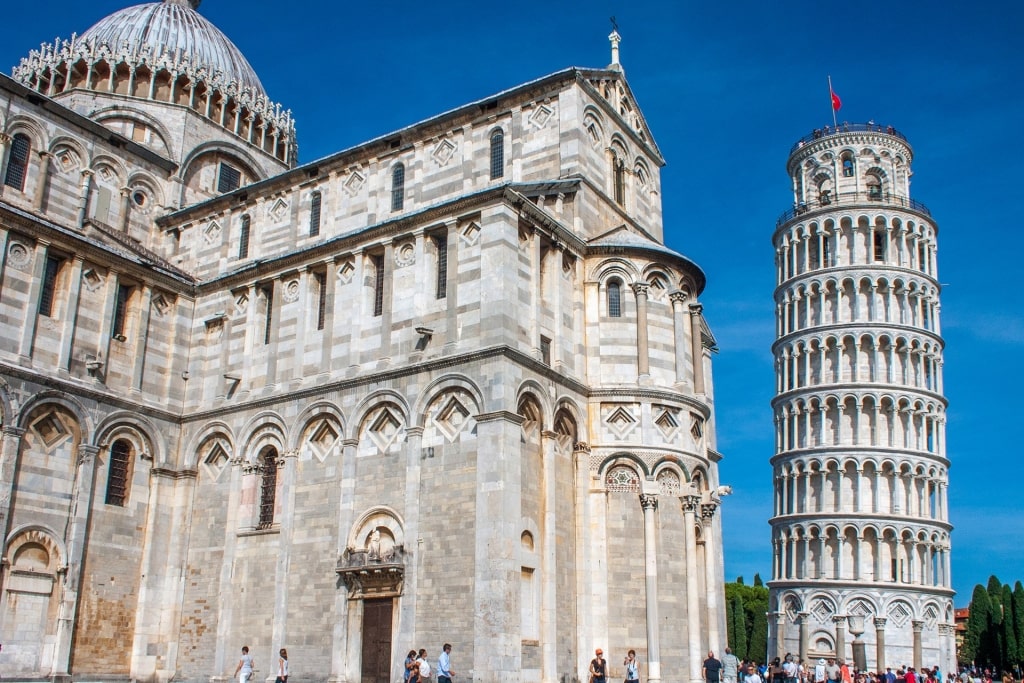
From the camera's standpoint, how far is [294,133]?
45.5 meters

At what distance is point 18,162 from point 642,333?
2068 cm

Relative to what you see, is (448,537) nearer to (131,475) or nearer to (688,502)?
(688,502)

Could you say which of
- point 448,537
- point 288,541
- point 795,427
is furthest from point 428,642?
point 795,427

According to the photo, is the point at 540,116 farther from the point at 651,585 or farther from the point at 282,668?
the point at 282,668

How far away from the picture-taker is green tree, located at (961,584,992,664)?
63625 mm

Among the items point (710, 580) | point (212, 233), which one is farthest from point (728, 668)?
point (212, 233)

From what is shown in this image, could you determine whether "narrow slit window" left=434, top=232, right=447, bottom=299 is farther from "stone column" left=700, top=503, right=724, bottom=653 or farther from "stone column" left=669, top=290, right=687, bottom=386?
"stone column" left=700, top=503, right=724, bottom=653

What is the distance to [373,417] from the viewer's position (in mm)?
26750

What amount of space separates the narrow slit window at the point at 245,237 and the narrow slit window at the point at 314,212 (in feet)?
7.98

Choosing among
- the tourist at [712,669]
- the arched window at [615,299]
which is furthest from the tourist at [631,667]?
the arched window at [615,299]

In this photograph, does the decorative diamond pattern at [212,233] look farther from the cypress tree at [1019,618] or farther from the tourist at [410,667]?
the cypress tree at [1019,618]

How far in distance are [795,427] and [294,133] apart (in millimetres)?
35071

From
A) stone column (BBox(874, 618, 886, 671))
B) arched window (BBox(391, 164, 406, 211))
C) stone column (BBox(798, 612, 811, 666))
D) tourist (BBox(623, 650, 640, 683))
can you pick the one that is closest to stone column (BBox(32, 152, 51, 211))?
arched window (BBox(391, 164, 406, 211))

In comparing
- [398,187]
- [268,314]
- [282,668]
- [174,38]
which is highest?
[174,38]
